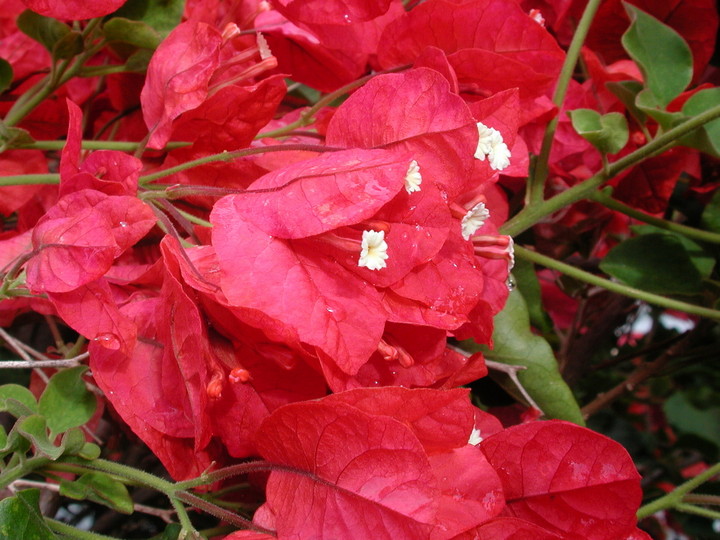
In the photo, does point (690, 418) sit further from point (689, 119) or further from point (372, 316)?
point (372, 316)

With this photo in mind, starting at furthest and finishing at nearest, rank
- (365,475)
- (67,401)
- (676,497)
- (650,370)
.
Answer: (650,370)
(676,497)
(67,401)
(365,475)

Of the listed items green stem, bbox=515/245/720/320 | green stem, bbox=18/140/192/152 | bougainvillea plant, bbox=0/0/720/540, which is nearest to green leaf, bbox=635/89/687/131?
bougainvillea plant, bbox=0/0/720/540

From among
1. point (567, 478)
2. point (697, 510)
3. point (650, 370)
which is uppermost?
point (567, 478)

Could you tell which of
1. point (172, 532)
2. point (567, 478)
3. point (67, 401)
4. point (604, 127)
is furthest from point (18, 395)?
point (604, 127)

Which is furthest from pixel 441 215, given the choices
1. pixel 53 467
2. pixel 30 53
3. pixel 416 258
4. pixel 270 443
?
pixel 30 53

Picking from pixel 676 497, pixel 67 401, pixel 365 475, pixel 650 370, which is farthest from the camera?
Answer: pixel 650 370

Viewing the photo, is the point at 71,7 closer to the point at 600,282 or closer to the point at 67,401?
the point at 67,401

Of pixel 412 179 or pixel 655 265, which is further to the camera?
pixel 655 265
